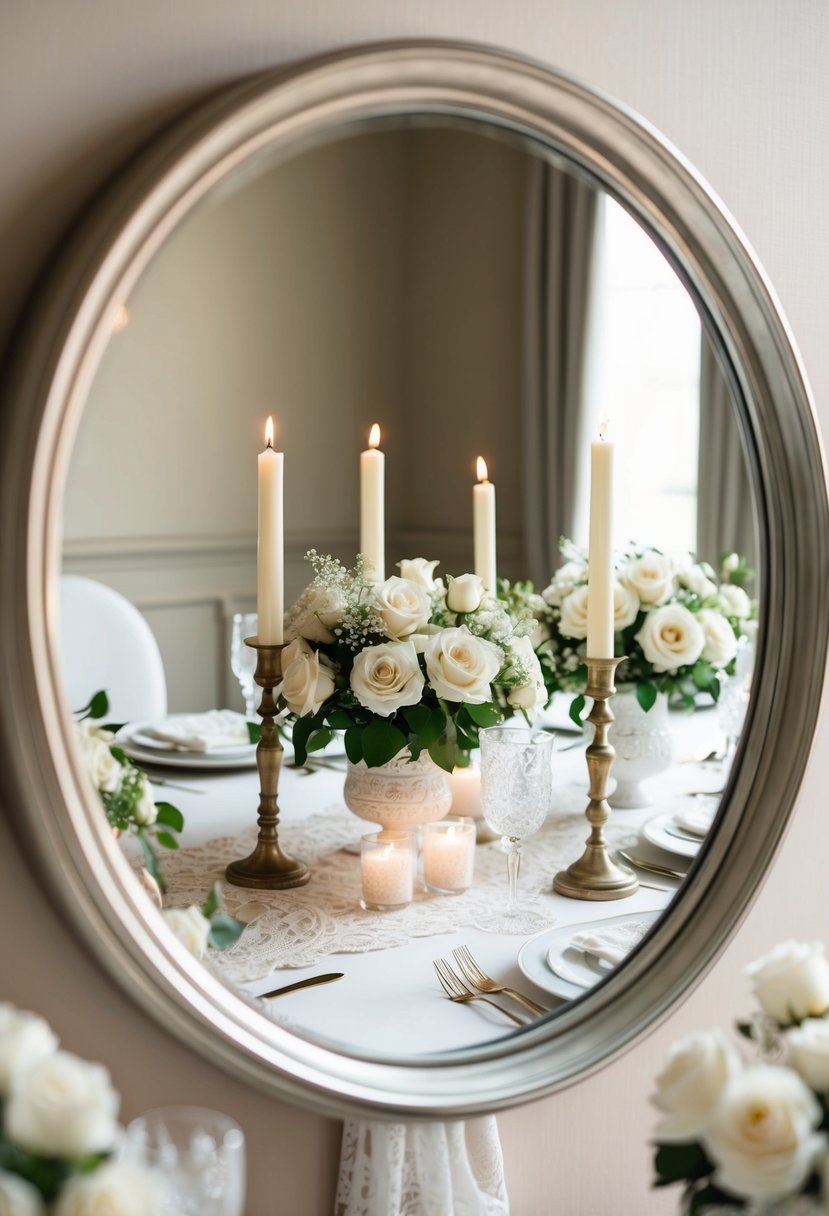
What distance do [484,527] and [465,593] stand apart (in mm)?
52

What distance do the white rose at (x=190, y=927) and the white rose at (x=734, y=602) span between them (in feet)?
1.71

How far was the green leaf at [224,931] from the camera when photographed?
756 millimetres

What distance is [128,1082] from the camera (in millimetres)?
764

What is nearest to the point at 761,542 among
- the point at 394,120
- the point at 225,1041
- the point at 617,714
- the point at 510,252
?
the point at 617,714

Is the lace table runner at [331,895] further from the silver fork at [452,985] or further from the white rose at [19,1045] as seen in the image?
the white rose at [19,1045]

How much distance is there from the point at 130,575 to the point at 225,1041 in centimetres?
30

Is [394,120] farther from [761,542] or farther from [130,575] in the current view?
[761,542]

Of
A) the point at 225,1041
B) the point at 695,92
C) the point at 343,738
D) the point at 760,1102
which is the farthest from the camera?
the point at 695,92

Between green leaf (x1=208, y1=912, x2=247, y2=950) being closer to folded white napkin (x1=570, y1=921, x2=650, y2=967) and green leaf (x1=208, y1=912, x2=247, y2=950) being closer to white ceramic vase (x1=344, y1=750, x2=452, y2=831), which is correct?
white ceramic vase (x1=344, y1=750, x2=452, y2=831)

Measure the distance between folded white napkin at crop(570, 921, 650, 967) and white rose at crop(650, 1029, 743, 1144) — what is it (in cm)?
22

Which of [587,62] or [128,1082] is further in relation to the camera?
[587,62]

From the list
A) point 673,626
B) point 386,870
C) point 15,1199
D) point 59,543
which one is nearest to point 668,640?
point 673,626

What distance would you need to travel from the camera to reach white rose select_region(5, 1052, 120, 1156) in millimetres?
551

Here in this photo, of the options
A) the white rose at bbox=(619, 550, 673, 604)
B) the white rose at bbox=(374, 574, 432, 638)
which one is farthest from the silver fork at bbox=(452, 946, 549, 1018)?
the white rose at bbox=(619, 550, 673, 604)
